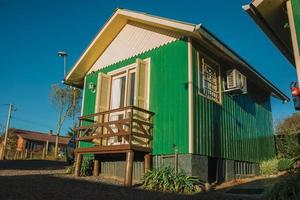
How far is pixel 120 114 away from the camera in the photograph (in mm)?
11359

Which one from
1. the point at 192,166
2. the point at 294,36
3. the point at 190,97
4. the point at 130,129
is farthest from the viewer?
the point at 190,97

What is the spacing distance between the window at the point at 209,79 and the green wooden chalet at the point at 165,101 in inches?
1.4

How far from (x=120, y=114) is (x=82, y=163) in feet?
7.53

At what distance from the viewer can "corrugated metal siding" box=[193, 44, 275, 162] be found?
9.66m

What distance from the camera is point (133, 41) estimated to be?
11938 millimetres

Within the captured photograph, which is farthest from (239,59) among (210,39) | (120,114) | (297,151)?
(120,114)

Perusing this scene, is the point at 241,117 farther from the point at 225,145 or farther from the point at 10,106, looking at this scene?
the point at 10,106

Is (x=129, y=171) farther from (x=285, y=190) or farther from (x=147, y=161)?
(x=285, y=190)

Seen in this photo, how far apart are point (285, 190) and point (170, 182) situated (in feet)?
12.6

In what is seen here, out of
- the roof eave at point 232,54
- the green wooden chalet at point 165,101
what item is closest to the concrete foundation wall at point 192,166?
the green wooden chalet at point 165,101

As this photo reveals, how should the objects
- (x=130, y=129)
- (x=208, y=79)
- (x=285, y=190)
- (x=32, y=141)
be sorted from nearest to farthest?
(x=285, y=190)
(x=130, y=129)
(x=208, y=79)
(x=32, y=141)

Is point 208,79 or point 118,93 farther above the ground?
point 208,79

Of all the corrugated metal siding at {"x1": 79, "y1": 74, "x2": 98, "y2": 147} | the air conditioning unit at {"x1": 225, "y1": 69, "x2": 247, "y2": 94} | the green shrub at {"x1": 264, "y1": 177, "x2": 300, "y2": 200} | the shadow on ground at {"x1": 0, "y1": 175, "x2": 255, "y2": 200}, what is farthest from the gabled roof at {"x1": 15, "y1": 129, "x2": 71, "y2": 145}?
the green shrub at {"x1": 264, "y1": 177, "x2": 300, "y2": 200}

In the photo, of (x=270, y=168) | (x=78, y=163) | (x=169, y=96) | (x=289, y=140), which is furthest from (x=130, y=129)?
(x=270, y=168)
